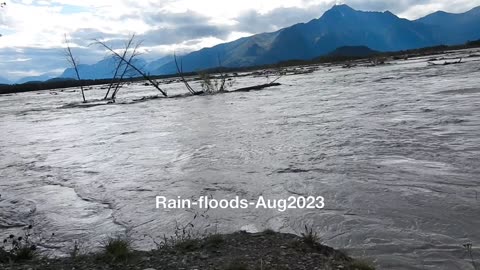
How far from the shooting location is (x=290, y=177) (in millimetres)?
9844

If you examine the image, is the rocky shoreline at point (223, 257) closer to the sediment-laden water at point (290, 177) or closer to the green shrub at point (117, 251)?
the green shrub at point (117, 251)

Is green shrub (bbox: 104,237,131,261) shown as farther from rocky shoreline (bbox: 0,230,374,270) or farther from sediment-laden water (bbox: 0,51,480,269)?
sediment-laden water (bbox: 0,51,480,269)

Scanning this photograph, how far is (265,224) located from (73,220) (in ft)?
12.7

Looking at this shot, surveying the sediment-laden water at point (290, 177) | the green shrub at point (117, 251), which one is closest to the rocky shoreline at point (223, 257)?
the green shrub at point (117, 251)

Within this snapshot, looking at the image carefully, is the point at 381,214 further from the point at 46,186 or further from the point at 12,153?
the point at 12,153

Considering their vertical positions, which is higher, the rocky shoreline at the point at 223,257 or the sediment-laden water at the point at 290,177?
the rocky shoreline at the point at 223,257

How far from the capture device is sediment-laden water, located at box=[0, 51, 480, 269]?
21.7ft

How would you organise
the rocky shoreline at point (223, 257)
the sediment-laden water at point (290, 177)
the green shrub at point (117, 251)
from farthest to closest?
the sediment-laden water at point (290, 177)
the green shrub at point (117, 251)
the rocky shoreline at point (223, 257)

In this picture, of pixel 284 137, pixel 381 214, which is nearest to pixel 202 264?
→ pixel 381 214

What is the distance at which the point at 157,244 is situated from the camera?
6379 millimetres

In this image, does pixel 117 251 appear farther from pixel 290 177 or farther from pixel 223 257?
pixel 290 177

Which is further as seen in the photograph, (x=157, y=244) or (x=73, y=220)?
(x=73, y=220)

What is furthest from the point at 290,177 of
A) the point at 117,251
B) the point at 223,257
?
the point at 117,251

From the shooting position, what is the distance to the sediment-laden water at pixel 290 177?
6609 millimetres
